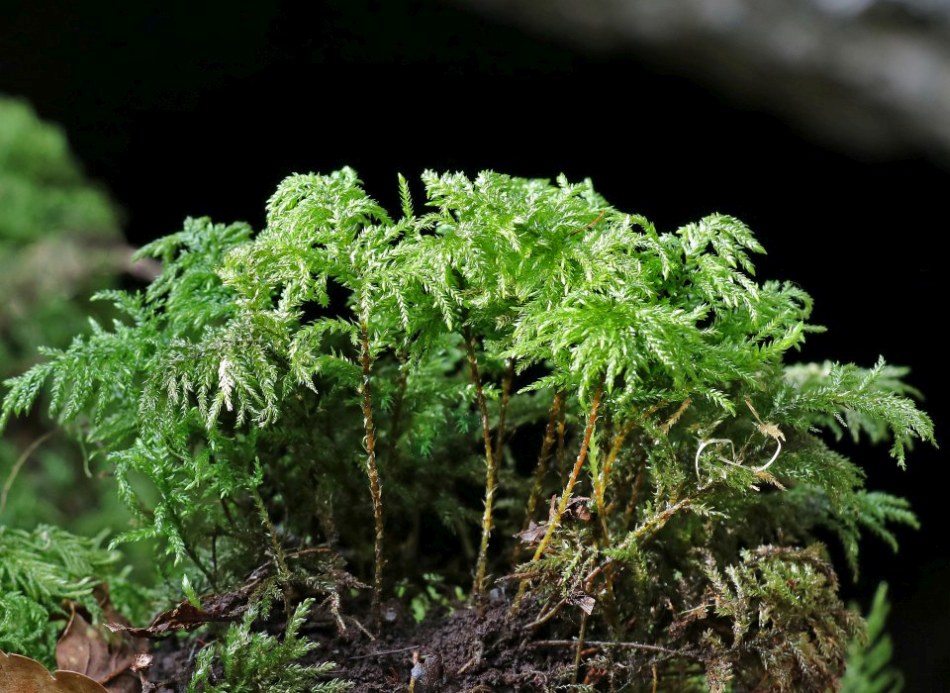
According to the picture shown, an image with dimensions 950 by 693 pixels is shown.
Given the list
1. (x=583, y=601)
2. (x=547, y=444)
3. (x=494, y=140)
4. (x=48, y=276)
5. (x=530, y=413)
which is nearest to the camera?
(x=583, y=601)

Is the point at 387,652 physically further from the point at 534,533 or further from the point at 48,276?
the point at 48,276

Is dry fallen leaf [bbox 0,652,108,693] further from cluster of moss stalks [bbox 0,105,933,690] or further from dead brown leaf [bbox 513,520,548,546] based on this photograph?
dead brown leaf [bbox 513,520,548,546]

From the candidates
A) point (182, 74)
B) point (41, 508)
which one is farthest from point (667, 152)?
point (41, 508)

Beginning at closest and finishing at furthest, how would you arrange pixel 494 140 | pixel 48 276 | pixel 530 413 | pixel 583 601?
pixel 583 601 < pixel 530 413 < pixel 48 276 < pixel 494 140

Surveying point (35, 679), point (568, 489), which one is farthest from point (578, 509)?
point (35, 679)

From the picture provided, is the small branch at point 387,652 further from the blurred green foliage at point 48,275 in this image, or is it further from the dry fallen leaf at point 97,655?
the blurred green foliage at point 48,275
